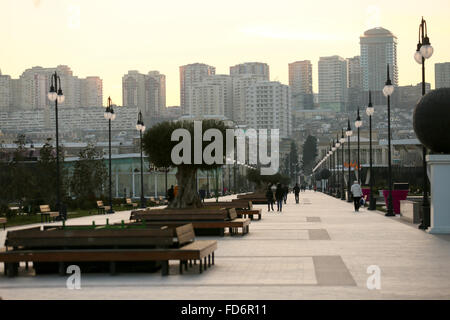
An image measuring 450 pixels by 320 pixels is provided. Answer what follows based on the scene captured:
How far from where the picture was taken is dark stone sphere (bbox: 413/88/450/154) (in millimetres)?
24891

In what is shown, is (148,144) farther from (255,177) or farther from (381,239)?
(255,177)

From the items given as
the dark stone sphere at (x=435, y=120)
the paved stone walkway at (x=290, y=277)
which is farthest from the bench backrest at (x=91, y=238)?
the dark stone sphere at (x=435, y=120)

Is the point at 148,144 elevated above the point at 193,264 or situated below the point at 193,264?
above

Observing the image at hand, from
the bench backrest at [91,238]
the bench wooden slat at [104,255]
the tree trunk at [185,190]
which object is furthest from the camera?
the tree trunk at [185,190]

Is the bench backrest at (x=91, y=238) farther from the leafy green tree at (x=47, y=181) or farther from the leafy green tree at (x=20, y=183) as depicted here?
the leafy green tree at (x=47, y=181)

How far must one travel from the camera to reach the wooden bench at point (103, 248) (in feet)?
48.1

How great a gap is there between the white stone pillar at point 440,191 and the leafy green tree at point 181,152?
335 inches

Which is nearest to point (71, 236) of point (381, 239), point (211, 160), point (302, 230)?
point (381, 239)

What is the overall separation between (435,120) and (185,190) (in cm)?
907

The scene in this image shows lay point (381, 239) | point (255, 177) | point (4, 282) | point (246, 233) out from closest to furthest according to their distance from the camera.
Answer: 1. point (4, 282)
2. point (381, 239)
3. point (246, 233)
4. point (255, 177)

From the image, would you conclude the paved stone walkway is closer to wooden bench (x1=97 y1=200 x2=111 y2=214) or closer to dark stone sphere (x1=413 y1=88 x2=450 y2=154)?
dark stone sphere (x1=413 y1=88 x2=450 y2=154)

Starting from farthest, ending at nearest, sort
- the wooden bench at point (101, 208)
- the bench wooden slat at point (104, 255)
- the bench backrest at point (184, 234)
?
the wooden bench at point (101, 208), the bench backrest at point (184, 234), the bench wooden slat at point (104, 255)

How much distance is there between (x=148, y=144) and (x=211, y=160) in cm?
259
